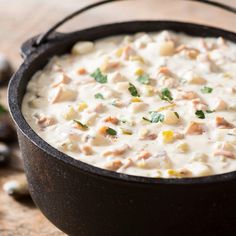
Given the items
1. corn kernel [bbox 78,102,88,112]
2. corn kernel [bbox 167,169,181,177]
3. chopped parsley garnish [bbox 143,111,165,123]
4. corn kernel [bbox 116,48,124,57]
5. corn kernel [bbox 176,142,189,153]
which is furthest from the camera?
corn kernel [bbox 116,48,124,57]

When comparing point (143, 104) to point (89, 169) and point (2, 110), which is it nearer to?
point (89, 169)

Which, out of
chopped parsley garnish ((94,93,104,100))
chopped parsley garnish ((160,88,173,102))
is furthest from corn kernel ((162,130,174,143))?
chopped parsley garnish ((94,93,104,100))

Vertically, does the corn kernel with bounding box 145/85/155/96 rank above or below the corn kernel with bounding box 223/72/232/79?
above

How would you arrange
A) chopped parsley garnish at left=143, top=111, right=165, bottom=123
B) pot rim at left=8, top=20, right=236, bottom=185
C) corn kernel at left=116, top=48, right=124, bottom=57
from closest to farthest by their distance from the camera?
pot rim at left=8, top=20, right=236, bottom=185
chopped parsley garnish at left=143, top=111, right=165, bottom=123
corn kernel at left=116, top=48, right=124, bottom=57

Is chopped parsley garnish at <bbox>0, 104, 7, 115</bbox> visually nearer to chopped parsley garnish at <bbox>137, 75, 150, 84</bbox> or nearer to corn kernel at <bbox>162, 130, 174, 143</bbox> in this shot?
chopped parsley garnish at <bbox>137, 75, 150, 84</bbox>

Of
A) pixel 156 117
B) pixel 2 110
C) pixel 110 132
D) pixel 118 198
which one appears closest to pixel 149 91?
pixel 156 117

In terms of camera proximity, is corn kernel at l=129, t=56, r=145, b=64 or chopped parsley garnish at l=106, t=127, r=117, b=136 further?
corn kernel at l=129, t=56, r=145, b=64

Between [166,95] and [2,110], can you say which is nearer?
[166,95]

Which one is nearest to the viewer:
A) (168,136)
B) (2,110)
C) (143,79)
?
(168,136)

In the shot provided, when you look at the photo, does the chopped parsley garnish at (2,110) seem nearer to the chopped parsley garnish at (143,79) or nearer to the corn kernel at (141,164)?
the chopped parsley garnish at (143,79)
